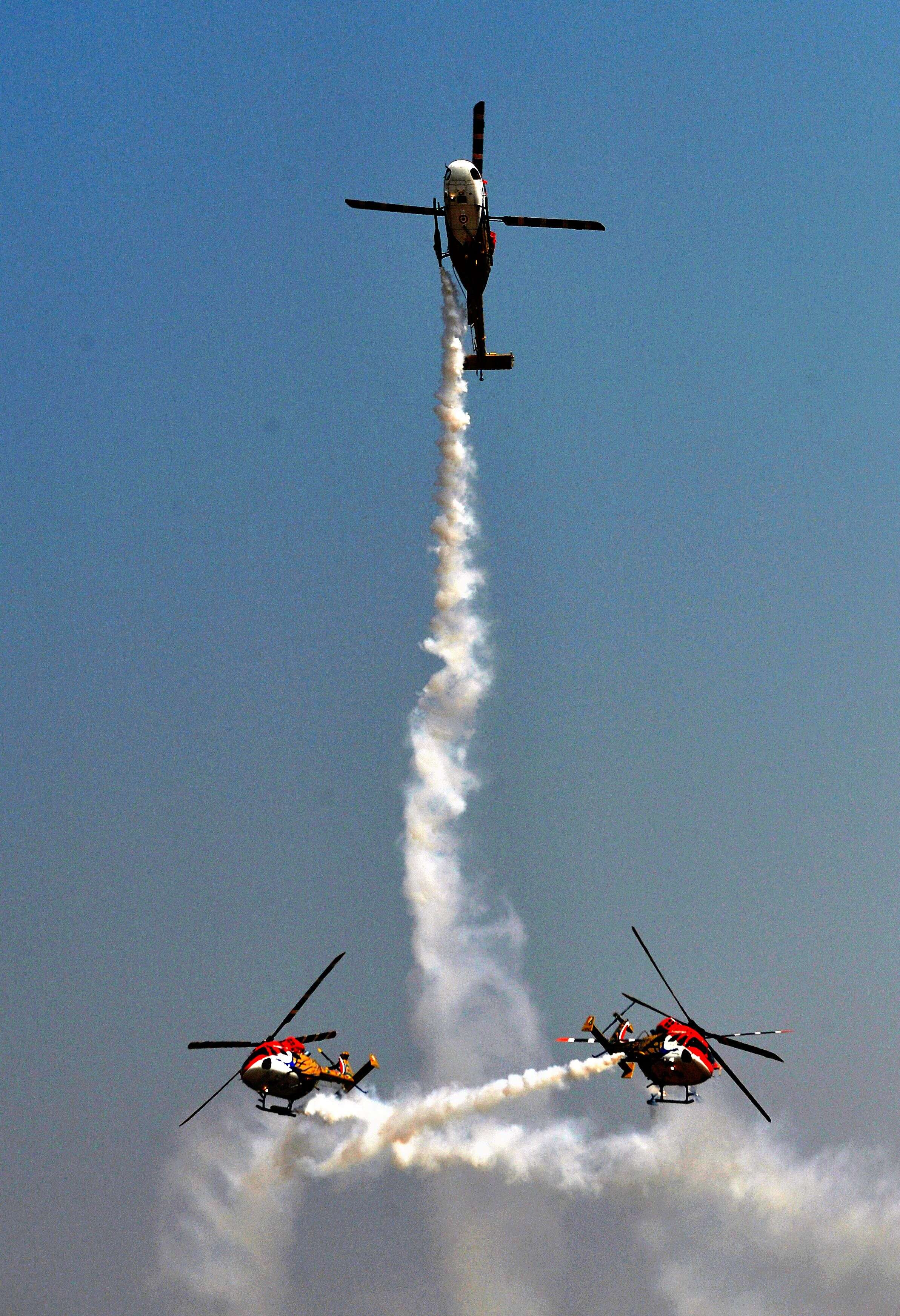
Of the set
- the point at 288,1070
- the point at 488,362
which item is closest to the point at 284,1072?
the point at 288,1070

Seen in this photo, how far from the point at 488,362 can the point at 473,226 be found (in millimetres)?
9215

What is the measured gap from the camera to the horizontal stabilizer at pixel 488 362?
103 m

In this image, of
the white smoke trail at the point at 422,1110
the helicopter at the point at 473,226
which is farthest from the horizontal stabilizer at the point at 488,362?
the white smoke trail at the point at 422,1110

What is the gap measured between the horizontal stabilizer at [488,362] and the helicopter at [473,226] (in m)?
0.02

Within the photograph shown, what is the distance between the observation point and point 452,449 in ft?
A: 344

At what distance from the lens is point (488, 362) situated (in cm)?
10306

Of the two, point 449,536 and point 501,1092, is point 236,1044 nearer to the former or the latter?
point 501,1092

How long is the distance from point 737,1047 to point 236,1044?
21346 mm

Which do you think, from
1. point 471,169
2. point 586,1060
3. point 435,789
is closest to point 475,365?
point 471,169

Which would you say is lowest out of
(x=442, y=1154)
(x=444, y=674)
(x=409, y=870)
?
(x=442, y=1154)

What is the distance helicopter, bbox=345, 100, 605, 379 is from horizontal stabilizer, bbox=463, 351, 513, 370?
2 cm

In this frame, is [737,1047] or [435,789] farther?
[435,789]

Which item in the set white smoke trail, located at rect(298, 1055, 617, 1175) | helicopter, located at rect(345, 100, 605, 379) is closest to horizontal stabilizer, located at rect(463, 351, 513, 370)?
helicopter, located at rect(345, 100, 605, 379)

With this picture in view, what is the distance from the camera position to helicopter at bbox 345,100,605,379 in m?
94.8
